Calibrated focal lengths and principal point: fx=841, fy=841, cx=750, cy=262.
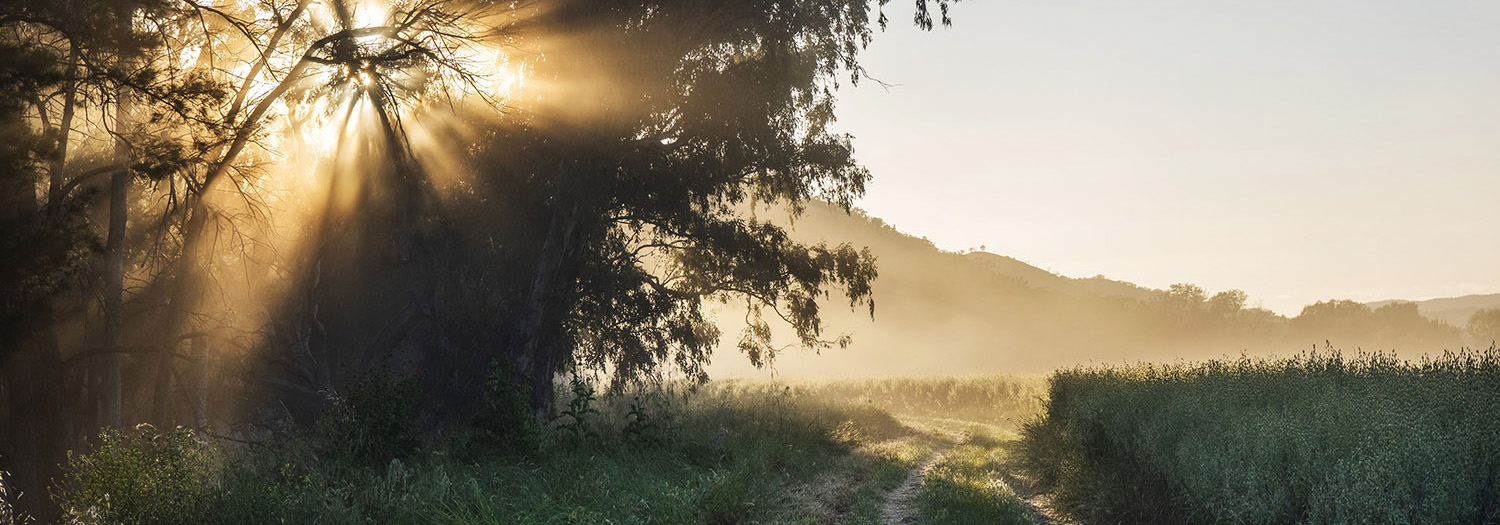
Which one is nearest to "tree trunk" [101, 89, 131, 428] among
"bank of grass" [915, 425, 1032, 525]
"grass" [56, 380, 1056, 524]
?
"grass" [56, 380, 1056, 524]

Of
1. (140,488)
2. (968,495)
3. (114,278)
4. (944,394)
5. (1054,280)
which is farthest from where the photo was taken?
(1054,280)

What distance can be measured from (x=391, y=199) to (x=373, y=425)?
8.06 metres

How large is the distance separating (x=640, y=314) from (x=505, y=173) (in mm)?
4170

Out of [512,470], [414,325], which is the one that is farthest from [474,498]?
[414,325]

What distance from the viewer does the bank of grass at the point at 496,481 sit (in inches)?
251

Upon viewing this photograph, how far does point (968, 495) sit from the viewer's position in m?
10.4

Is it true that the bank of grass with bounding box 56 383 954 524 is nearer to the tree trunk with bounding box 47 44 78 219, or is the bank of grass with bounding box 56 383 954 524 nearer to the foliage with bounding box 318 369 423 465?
the foliage with bounding box 318 369 423 465

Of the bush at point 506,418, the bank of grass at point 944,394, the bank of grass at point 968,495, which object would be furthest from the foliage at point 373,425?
the bank of grass at point 944,394

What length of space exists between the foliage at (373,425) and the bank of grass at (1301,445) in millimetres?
7567

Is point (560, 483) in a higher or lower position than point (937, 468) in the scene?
higher

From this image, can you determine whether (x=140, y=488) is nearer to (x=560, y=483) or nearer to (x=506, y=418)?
(x=560, y=483)

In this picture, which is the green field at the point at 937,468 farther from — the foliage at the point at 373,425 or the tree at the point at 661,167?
the tree at the point at 661,167

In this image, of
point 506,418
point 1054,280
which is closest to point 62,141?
point 506,418

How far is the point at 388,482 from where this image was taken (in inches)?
285
